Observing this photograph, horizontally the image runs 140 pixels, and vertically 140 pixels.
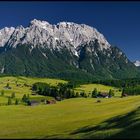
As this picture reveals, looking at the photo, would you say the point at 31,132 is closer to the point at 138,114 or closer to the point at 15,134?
the point at 15,134

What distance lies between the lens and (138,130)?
59.9m

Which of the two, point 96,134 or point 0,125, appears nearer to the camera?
point 96,134

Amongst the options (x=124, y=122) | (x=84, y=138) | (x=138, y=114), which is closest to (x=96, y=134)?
(x=84, y=138)

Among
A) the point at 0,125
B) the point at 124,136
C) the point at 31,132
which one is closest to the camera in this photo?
the point at 124,136

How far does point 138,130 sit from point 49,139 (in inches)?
593

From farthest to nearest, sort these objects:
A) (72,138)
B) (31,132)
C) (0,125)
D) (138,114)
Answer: (0,125) → (31,132) → (138,114) → (72,138)

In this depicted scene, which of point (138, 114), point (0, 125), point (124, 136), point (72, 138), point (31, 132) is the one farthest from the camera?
point (0, 125)

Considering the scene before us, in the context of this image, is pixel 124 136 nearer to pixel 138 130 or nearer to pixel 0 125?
pixel 138 130

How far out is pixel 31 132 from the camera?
83.0 m

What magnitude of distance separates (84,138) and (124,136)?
22.6 ft

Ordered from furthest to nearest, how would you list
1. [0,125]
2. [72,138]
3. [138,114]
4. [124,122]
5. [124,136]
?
[0,125] → [138,114] → [124,122] → [72,138] → [124,136]

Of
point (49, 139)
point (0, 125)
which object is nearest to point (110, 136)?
point (49, 139)

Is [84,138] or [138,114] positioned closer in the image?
[84,138]

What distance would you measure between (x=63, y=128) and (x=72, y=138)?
2328 centimetres
